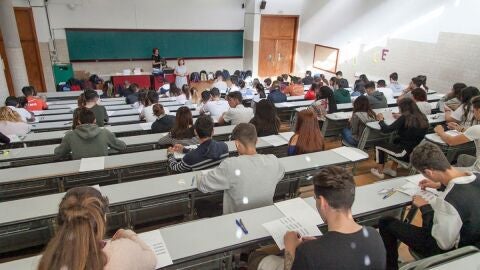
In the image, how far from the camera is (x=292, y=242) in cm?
189

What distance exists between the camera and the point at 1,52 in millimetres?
9820

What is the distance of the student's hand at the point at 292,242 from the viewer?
6.10ft

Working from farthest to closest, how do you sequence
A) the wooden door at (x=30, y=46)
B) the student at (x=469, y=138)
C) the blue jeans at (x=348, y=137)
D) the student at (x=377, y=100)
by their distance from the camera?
the wooden door at (x=30, y=46)
the student at (x=377, y=100)
the blue jeans at (x=348, y=137)
the student at (x=469, y=138)

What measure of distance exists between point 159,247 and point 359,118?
3.95 meters

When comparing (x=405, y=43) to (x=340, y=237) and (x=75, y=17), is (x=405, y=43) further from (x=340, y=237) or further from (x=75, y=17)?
(x=75, y=17)

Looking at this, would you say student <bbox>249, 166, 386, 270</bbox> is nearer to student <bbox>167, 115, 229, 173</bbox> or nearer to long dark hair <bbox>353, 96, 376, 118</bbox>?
student <bbox>167, 115, 229, 173</bbox>

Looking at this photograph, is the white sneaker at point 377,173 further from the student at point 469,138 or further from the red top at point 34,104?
the red top at point 34,104

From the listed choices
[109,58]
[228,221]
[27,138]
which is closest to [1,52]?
[109,58]

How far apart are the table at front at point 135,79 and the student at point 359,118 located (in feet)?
26.9

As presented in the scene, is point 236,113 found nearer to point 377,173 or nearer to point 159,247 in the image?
point 377,173

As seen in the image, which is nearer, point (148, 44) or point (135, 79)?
point (135, 79)

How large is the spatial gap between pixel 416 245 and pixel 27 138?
4886 mm

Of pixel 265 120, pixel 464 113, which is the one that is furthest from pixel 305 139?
pixel 464 113

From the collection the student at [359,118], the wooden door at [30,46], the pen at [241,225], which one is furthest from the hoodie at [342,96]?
the wooden door at [30,46]
